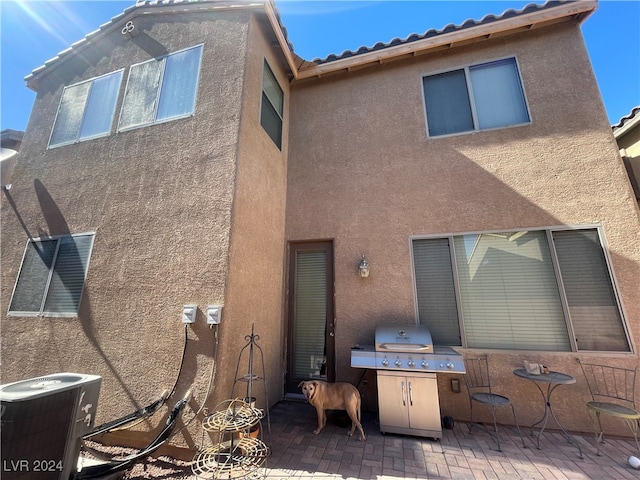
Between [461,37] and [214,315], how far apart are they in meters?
7.13

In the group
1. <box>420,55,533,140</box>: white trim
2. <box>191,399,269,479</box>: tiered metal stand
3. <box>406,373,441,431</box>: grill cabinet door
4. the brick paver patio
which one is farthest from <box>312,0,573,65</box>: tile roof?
the brick paver patio

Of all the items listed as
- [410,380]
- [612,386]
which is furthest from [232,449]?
[612,386]

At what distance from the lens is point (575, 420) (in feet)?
13.0

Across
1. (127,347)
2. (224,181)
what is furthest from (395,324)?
(127,347)

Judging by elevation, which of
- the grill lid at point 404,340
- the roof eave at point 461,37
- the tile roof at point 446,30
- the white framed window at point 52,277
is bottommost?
the grill lid at point 404,340

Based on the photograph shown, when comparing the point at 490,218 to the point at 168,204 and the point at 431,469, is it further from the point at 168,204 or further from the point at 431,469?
the point at 168,204

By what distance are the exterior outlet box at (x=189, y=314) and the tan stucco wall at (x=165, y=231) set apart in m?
0.08

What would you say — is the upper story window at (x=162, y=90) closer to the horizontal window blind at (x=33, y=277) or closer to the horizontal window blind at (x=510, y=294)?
the horizontal window blind at (x=33, y=277)

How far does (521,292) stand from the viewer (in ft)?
14.9

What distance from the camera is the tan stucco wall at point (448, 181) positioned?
4.35 metres

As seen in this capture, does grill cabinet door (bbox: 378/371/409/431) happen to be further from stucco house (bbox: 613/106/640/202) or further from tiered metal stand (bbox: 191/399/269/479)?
stucco house (bbox: 613/106/640/202)

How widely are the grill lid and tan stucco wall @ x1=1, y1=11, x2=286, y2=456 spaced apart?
6.78 feet

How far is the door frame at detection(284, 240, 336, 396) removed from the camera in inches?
206

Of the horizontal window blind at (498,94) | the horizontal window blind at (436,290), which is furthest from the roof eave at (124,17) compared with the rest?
the horizontal window blind at (436,290)
